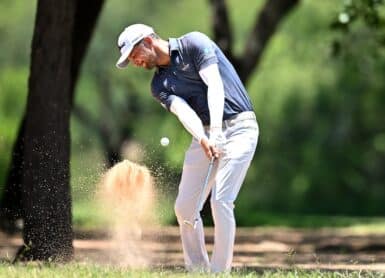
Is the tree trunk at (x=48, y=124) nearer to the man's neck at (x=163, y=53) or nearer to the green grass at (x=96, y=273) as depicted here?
the green grass at (x=96, y=273)

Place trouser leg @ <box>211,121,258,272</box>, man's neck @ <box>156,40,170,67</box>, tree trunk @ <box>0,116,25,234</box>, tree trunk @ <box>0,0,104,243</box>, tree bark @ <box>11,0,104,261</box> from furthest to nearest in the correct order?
1. tree trunk @ <box>0,116,25,234</box>
2. tree trunk @ <box>0,0,104,243</box>
3. tree bark @ <box>11,0,104,261</box>
4. man's neck @ <box>156,40,170,67</box>
5. trouser leg @ <box>211,121,258,272</box>

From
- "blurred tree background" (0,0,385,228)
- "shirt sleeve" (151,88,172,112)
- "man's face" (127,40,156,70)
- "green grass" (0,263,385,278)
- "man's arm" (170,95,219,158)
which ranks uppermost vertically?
"man's face" (127,40,156,70)

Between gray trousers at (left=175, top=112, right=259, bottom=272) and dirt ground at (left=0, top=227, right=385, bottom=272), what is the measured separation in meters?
1.66

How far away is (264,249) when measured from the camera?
1836 centimetres

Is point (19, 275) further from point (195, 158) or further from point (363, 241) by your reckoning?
point (363, 241)

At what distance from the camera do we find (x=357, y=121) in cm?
3894

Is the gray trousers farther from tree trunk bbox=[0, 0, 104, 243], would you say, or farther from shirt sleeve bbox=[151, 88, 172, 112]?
tree trunk bbox=[0, 0, 104, 243]

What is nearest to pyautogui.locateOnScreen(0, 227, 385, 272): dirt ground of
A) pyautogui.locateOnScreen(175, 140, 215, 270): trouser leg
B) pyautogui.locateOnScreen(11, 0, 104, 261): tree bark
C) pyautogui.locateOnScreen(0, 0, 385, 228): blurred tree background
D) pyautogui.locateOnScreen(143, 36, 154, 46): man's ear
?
pyautogui.locateOnScreen(11, 0, 104, 261): tree bark

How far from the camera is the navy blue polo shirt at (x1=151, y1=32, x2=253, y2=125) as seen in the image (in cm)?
1024

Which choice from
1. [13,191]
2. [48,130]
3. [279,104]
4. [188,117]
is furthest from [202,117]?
[279,104]

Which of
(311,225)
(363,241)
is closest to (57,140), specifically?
(363,241)

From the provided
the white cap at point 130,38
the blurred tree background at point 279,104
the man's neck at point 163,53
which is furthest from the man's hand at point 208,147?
the blurred tree background at point 279,104

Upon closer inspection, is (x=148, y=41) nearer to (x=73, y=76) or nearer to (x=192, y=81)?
(x=192, y=81)

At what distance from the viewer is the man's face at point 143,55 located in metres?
10.1
